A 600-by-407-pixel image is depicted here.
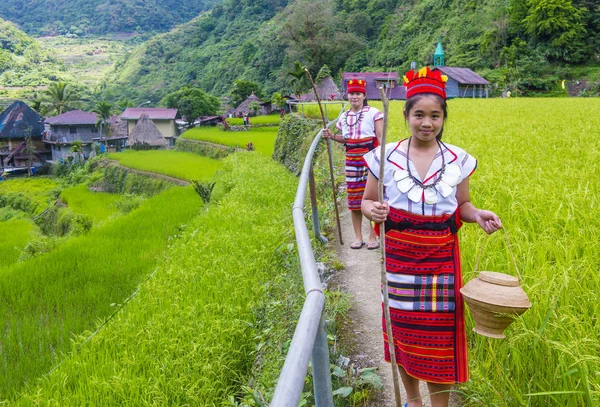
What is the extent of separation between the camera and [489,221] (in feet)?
5.69

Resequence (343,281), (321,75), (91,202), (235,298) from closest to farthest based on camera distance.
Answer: (343,281) → (235,298) → (91,202) → (321,75)

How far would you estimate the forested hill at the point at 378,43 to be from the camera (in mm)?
34719

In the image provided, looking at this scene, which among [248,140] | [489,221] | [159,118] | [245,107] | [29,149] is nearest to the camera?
[489,221]

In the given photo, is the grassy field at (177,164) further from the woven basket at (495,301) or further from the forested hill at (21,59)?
the forested hill at (21,59)

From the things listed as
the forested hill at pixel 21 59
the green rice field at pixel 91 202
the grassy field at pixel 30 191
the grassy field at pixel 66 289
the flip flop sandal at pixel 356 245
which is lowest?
the grassy field at pixel 30 191

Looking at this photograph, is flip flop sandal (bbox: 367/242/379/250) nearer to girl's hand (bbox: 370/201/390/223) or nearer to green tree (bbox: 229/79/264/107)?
girl's hand (bbox: 370/201/390/223)

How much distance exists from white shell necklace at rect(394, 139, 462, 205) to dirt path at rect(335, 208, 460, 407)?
30.8 inches

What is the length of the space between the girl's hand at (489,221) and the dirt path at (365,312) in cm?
70

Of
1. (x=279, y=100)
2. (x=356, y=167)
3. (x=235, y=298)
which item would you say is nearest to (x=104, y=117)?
(x=279, y=100)

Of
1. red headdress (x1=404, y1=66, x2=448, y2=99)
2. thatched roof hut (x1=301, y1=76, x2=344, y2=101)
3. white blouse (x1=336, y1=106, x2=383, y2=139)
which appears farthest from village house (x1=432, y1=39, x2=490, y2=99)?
red headdress (x1=404, y1=66, x2=448, y2=99)

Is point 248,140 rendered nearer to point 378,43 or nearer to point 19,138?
point 19,138

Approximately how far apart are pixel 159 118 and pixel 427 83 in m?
37.7

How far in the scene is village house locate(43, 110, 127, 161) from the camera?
117 feet

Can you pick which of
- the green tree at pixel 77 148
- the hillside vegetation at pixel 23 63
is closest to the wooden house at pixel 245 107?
the green tree at pixel 77 148
